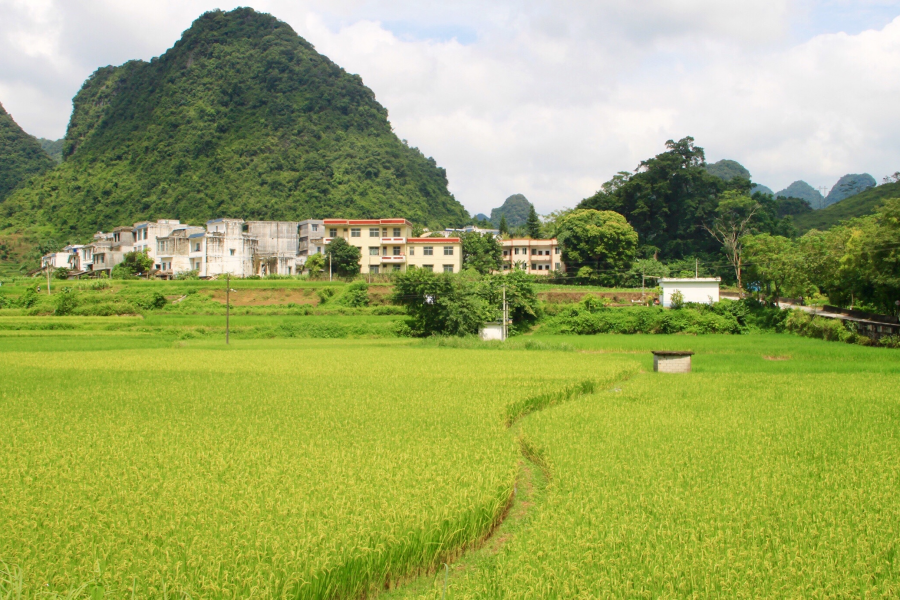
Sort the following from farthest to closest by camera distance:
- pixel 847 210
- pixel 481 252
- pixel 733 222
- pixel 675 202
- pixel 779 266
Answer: pixel 847 210
pixel 675 202
pixel 733 222
pixel 481 252
pixel 779 266

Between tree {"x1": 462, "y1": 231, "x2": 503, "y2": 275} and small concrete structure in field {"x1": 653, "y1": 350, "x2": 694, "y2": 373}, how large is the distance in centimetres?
3524

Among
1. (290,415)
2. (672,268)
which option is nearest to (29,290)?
(290,415)

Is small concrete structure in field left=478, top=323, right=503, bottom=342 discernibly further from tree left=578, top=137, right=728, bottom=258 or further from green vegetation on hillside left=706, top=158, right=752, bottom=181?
green vegetation on hillside left=706, top=158, right=752, bottom=181

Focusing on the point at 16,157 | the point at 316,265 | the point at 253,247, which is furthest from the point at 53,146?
the point at 316,265

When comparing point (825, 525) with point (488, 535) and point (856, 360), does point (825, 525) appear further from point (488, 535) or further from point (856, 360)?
point (856, 360)

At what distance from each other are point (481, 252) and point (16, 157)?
275 ft

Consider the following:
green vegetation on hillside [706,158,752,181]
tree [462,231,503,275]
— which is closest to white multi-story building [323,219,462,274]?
tree [462,231,503,275]

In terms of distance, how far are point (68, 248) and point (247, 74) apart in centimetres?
4439

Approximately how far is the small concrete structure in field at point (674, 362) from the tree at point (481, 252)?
35237mm

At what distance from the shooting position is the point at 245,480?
7.43m

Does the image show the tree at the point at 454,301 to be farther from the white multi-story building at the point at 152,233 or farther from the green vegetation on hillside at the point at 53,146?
the green vegetation on hillside at the point at 53,146

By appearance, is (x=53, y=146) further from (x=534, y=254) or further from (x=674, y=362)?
(x=674, y=362)

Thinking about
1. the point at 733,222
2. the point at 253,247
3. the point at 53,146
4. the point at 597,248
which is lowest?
the point at 597,248

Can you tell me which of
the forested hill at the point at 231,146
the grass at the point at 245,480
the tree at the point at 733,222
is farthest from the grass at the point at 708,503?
the forested hill at the point at 231,146
